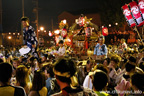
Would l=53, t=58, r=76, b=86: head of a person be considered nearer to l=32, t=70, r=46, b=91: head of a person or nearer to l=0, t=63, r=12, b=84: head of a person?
l=0, t=63, r=12, b=84: head of a person

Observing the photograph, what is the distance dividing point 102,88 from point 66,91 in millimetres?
898

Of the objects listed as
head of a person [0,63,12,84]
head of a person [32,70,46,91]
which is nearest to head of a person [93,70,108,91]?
head of a person [32,70,46,91]

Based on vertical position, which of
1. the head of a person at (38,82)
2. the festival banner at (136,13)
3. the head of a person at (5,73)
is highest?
A: the festival banner at (136,13)

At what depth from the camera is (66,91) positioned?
2.13m

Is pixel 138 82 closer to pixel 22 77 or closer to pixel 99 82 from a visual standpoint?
pixel 99 82

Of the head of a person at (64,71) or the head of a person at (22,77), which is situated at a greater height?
the head of a person at (64,71)

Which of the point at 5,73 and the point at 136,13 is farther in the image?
the point at 136,13

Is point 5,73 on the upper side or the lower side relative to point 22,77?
upper

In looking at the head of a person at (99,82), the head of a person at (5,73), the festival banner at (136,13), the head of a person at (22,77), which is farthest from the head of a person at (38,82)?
the festival banner at (136,13)

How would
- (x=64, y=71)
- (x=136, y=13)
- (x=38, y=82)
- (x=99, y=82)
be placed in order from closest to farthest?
(x=64, y=71) < (x=99, y=82) < (x=38, y=82) < (x=136, y=13)

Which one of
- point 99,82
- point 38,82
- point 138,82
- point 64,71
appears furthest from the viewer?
point 38,82

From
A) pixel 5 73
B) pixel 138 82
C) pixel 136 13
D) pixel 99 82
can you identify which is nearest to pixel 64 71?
pixel 99 82

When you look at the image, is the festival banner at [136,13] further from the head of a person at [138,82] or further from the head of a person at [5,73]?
the head of a person at [5,73]

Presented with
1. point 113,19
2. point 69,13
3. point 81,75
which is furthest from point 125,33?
point 81,75
